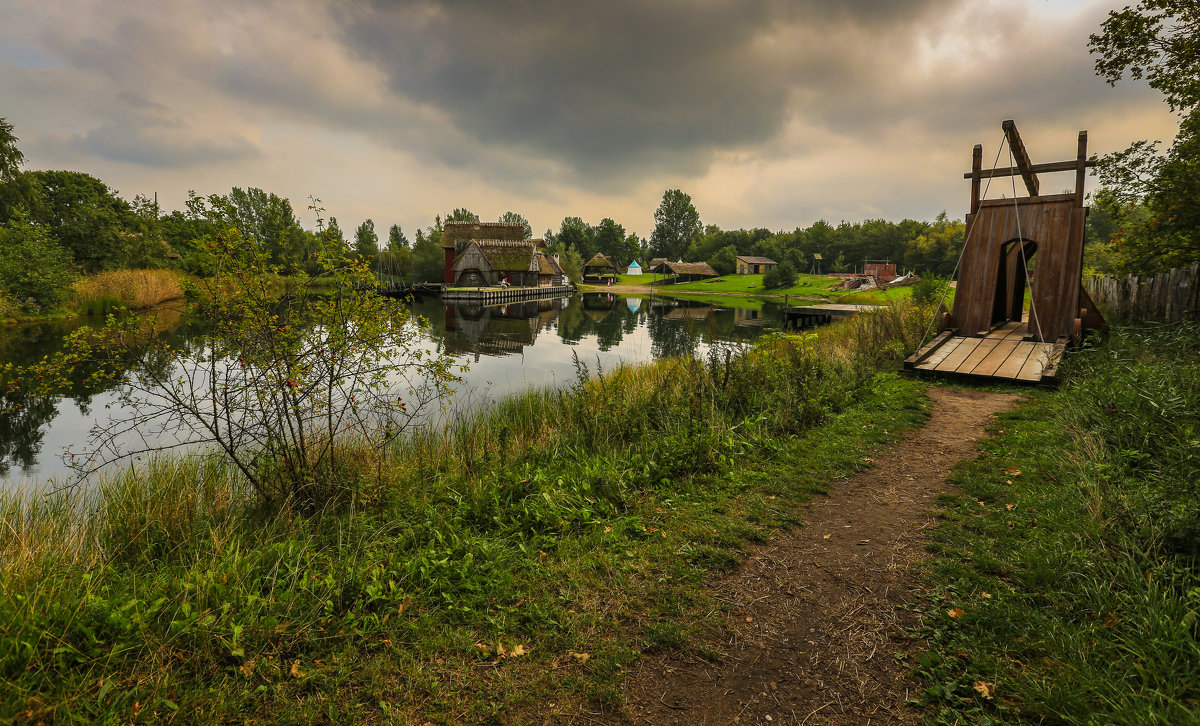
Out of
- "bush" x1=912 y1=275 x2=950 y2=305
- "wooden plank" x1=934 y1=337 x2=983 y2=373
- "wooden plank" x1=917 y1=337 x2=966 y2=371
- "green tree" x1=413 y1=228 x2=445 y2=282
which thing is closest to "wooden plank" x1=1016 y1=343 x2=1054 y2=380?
"wooden plank" x1=934 y1=337 x2=983 y2=373

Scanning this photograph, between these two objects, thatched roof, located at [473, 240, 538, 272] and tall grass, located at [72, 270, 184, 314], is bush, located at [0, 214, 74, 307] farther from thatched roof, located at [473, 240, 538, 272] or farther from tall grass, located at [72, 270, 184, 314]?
thatched roof, located at [473, 240, 538, 272]

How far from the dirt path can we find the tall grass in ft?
89.9

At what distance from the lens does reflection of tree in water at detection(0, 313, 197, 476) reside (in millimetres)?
5098

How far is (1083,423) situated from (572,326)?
83.9 ft

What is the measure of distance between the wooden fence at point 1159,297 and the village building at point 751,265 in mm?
69016

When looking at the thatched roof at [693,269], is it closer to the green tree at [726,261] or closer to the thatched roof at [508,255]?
the green tree at [726,261]

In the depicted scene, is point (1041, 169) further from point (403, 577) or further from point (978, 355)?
point (403, 577)

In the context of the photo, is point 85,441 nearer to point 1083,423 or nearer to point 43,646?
point 43,646

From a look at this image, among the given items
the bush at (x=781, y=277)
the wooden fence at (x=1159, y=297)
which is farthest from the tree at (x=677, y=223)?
the wooden fence at (x=1159, y=297)

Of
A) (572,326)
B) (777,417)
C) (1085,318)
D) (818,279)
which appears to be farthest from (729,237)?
(777,417)

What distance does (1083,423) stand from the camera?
18.5 feet

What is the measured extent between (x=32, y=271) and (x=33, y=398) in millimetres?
14404

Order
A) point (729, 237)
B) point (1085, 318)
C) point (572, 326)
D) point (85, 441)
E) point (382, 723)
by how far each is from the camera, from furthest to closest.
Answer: point (729, 237)
point (572, 326)
point (1085, 318)
point (85, 441)
point (382, 723)

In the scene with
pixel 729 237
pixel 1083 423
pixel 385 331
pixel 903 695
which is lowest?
pixel 903 695
